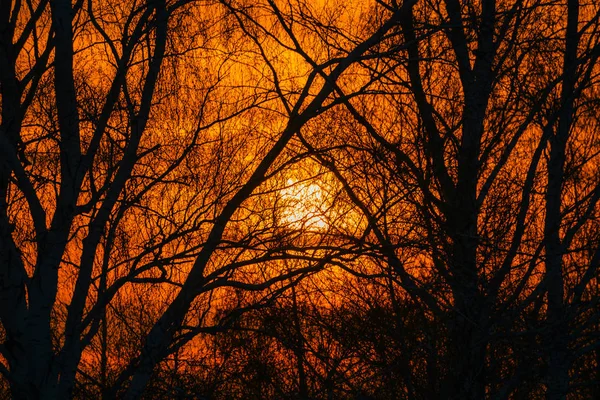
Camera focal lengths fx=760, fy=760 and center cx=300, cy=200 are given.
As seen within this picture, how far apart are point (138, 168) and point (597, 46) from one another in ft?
14.5

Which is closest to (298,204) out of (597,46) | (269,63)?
(269,63)

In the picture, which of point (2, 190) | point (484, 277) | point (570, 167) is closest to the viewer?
point (2, 190)

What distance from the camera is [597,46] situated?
6.82 m

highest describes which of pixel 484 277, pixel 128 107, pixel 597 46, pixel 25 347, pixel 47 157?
pixel 597 46

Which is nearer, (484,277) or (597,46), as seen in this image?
(484,277)

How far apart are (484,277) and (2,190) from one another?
3.75 metres

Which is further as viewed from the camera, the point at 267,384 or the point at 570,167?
the point at 267,384

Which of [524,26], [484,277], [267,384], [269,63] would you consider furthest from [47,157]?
[267,384]

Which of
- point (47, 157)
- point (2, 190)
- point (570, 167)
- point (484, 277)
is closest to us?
point (2, 190)

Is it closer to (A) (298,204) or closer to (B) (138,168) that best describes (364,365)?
(A) (298,204)

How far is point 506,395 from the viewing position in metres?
6.62

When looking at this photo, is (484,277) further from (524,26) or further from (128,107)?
(128,107)

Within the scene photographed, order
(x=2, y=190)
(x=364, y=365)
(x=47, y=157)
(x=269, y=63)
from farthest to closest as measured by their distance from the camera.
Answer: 1. (x=364, y=365)
2. (x=269, y=63)
3. (x=47, y=157)
4. (x=2, y=190)

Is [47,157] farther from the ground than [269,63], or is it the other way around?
[269,63]
